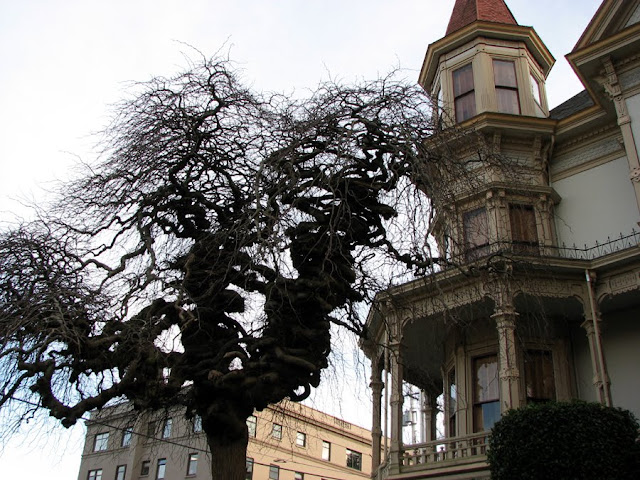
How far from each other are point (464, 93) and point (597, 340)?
8.91 metres

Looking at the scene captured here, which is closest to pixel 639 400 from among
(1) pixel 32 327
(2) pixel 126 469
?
(1) pixel 32 327

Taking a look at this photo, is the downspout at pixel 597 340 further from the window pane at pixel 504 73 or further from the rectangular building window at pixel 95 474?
the rectangular building window at pixel 95 474

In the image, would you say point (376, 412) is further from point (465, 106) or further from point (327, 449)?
point (327, 449)

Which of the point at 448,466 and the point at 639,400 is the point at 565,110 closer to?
the point at 639,400

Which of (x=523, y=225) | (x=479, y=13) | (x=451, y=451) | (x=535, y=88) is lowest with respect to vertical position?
→ (x=451, y=451)

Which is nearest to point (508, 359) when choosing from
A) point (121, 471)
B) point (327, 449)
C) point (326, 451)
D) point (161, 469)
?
point (326, 451)

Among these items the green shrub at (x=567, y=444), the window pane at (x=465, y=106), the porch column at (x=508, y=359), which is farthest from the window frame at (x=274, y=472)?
the green shrub at (x=567, y=444)

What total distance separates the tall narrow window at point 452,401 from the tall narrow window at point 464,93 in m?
7.44

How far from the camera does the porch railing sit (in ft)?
46.7

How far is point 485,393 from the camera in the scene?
15.9 metres

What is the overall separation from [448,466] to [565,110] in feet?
39.2

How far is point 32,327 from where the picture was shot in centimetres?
738

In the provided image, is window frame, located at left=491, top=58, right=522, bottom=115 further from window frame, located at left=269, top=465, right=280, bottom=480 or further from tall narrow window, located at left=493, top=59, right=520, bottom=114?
window frame, located at left=269, top=465, right=280, bottom=480

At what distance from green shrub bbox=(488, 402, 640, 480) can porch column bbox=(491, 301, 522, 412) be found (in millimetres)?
1867
